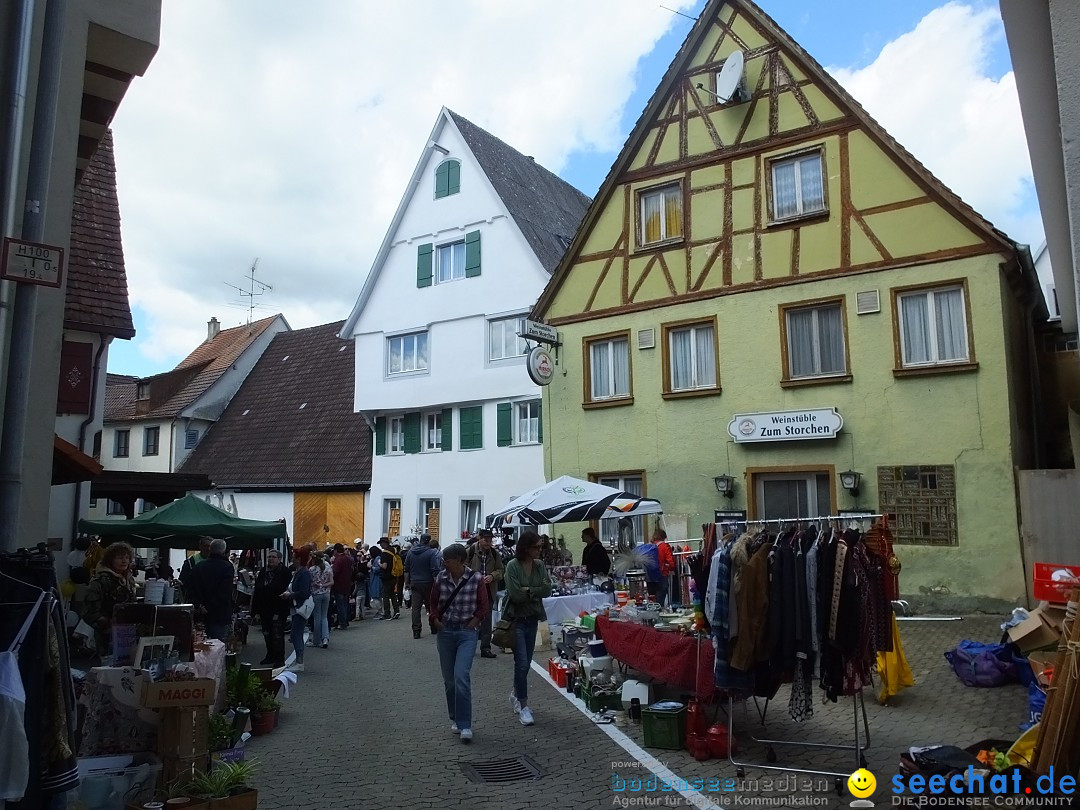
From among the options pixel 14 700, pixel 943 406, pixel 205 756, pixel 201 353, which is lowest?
pixel 205 756

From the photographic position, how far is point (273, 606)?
464 inches

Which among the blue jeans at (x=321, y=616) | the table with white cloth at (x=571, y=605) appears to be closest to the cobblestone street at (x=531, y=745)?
the table with white cloth at (x=571, y=605)

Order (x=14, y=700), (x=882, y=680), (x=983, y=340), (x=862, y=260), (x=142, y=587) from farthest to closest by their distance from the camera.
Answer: (x=862, y=260), (x=983, y=340), (x=142, y=587), (x=882, y=680), (x=14, y=700)

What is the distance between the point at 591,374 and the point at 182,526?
9240 millimetres

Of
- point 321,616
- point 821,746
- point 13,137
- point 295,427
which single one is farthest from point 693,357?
point 295,427

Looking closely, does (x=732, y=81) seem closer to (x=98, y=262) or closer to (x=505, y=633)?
(x=505, y=633)

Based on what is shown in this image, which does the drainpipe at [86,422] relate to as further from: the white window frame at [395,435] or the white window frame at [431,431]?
the white window frame at [395,435]

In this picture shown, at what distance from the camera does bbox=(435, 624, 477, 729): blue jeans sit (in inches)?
305

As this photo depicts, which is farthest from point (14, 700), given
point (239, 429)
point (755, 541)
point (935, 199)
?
point (239, 429)

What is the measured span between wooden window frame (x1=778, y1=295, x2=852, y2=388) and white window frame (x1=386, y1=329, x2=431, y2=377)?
39.4 feet

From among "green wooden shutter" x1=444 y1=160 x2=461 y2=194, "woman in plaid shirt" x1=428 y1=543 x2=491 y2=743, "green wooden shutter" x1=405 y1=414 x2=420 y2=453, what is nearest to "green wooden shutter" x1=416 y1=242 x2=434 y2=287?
"green wooden shutter" x1=444 y1=160 x2=461 y2=194

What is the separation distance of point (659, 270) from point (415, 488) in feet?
37.1

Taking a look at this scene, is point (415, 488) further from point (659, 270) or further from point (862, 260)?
point (862, 260)

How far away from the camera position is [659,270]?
18.1 meters
